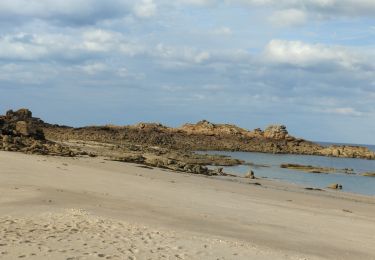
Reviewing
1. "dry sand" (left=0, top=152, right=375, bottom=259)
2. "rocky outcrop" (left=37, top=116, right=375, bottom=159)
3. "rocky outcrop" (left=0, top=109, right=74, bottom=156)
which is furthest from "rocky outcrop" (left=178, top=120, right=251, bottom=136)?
"dry sand" (left=0, top=152, right=375, bottom=259)

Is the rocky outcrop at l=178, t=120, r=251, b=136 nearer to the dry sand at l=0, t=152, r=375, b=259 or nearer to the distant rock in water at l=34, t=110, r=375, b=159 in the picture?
the distant rock in water at l=34, t=110, r=375, b=159

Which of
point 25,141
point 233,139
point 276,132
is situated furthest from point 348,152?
point 25,141

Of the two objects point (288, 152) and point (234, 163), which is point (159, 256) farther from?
point (288, 152)

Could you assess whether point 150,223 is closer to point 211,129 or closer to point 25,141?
point 25,141

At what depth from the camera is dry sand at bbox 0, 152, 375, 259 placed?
820 centimetres

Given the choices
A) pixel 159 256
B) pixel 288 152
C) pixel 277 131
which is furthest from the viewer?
pixel 277 131

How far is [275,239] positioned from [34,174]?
353 inches

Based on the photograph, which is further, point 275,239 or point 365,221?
point 365,221

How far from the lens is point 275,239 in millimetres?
10500

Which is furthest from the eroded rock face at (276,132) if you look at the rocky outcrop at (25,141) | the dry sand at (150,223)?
the dry sand at (150,223)

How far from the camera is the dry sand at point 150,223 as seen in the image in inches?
323

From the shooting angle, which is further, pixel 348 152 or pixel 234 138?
pixel 348 152

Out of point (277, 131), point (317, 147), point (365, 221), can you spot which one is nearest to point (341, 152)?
point (317, 147)

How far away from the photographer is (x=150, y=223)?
1071cm
